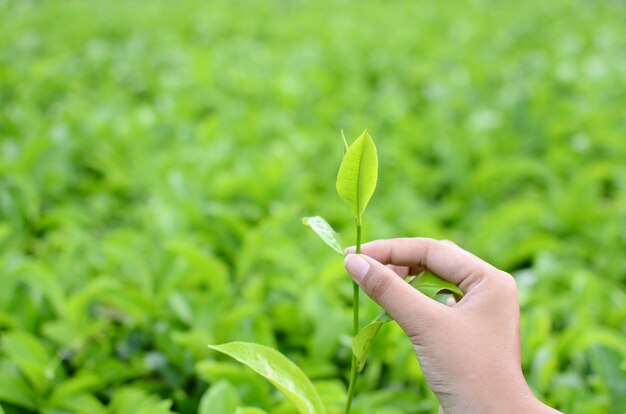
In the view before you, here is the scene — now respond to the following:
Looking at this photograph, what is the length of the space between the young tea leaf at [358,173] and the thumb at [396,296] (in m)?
0.09

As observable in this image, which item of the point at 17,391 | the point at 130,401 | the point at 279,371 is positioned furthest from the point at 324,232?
the point at 17,391

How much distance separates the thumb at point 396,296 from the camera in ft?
2.57

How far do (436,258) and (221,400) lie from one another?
52 cm

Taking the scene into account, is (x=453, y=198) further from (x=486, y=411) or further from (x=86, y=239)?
(x=486, y=411)

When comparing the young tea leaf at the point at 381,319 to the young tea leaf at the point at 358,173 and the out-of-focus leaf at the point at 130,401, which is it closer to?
the young tea leaf at the point at 358,173

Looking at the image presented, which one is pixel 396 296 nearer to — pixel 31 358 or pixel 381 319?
pixel 381 319

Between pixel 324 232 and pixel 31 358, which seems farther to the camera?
pixel 31 358

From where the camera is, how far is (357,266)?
80 cm

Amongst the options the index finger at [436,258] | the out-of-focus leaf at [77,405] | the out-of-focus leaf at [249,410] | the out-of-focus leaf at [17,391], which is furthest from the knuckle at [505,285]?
the out-of-focus leaf at [17,391]

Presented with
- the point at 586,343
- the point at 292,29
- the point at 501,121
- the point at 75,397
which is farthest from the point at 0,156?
the point at 292,29

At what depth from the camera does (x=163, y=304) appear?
157cm

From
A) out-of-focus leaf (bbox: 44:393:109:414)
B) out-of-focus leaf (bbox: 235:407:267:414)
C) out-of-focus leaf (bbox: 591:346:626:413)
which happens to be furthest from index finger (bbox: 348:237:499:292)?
out-of-focus leaf (bbox: 44:393:109:414)

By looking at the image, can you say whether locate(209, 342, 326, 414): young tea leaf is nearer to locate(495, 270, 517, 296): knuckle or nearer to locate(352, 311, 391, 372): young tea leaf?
locate(352, 311, 391, 372): young tea leaf

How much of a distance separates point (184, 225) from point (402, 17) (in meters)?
3.95
